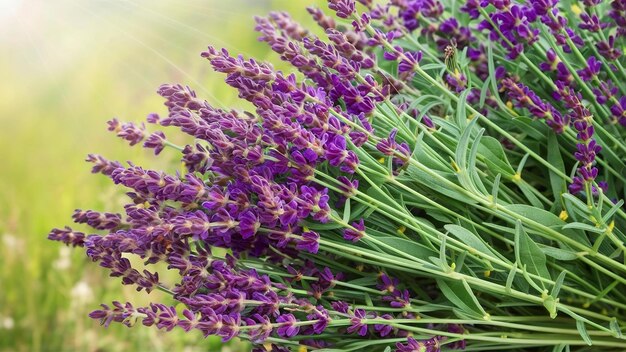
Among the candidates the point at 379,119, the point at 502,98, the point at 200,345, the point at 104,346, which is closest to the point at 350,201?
the point at 379,119

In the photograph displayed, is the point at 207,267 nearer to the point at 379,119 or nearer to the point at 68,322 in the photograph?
the point at 379,119

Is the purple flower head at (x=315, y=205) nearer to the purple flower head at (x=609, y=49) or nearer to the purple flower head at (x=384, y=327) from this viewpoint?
the purple flower head at (x=384, y=327)

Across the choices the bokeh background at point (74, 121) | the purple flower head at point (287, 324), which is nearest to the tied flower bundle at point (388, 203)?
the purple flower head at point (287, 324)

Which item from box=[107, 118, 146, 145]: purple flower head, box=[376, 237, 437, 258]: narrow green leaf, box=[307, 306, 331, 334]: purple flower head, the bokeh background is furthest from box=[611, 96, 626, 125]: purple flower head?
the bokeh background

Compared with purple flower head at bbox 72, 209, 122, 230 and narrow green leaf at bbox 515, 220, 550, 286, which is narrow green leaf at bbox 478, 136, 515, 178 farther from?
purple flower head at bbox 72, 209, 122, 230

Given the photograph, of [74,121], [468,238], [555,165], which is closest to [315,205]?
[468,238]
